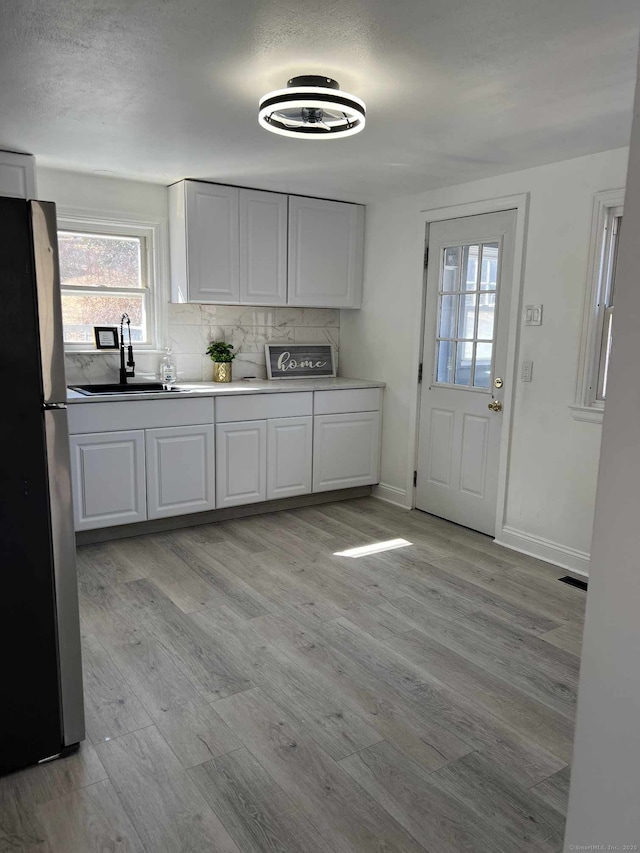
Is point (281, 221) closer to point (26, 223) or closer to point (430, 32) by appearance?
point (430, 32)

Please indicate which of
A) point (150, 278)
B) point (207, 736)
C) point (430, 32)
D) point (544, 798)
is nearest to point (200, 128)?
point (430, 32)

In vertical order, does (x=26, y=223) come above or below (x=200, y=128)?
below

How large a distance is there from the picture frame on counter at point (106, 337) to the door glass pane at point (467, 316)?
2345mm

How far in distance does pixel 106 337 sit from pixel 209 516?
141cm

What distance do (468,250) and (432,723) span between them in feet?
9.82

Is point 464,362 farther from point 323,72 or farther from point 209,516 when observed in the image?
point 323,72

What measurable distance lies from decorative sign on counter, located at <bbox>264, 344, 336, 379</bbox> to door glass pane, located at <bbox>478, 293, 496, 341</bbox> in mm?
1538

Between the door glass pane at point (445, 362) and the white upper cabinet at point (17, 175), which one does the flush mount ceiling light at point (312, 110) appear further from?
the door glass pane at point (445, 362)

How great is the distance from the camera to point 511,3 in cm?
178

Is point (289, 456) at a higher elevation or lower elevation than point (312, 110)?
lower

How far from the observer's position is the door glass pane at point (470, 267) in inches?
162

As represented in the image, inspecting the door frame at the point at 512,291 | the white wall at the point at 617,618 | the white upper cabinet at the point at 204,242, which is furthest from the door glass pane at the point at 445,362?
the white wall at the point at 617,618

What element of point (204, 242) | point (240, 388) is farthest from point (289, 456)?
point (204, 242)

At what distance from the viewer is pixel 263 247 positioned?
4.50 meters
